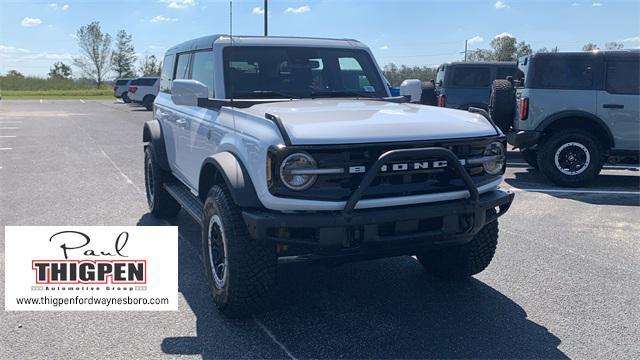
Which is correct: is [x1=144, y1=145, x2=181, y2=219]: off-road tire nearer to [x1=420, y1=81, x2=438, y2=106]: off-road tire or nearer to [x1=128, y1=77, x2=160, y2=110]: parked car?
[x1=420, y1=81, x2=438, y2=106]: off-road tire

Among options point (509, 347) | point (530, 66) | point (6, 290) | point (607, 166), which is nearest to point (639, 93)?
point (530, 66)

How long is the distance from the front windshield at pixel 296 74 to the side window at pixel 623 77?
17.5ft

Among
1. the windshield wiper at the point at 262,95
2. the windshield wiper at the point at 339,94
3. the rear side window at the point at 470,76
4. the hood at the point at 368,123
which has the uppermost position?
the rear side window at the point at 470,76

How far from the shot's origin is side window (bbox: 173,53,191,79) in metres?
5.87

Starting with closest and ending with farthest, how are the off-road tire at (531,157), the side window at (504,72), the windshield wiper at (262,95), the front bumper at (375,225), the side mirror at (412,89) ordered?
the front bumper at (375,225) < the windshield wiper at (262,95) < the side mirror at (412,89) < the off-road tire at (531,157) < the side window at (504,72)

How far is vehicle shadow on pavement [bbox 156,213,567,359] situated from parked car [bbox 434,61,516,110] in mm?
11031

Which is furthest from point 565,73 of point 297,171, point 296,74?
point 297,171

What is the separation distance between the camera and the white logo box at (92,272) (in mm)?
4141

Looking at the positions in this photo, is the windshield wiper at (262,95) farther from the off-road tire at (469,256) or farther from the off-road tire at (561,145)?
the off-road tire at (561,145)

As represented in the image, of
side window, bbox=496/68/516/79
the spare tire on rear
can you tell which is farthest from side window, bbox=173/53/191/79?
side window, bbox=496/68/516/79

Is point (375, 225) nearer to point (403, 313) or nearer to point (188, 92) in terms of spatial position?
point (403, 313)

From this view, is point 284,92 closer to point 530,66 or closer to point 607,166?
point 530,66

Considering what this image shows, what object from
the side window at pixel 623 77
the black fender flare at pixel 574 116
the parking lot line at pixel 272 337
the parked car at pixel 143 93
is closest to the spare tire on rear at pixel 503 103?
the black fender flare at pixel 574 116

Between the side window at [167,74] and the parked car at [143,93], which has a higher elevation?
the parked car at [143,93]
